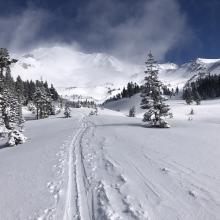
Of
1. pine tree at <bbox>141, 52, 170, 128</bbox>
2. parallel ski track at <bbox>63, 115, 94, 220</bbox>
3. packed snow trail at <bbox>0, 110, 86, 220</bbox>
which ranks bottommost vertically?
packed snow trail at <bbox>0, 110, 86, 220</bbox>

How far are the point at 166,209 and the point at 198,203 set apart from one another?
111 cm

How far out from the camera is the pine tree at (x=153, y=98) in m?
36.0

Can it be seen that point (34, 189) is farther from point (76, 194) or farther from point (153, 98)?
point (153, 98)

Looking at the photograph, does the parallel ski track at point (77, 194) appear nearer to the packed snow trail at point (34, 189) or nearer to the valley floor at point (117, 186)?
the valley floor at point (117, 186)

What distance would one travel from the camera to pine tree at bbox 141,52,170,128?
118 ft

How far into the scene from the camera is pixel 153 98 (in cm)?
3681

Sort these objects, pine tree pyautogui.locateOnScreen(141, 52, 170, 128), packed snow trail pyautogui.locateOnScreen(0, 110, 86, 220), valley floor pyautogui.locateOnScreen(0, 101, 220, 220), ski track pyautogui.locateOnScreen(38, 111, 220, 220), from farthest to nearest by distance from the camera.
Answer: pine tree pyautogui.locateOnScreen(141, 52, 170, 128), packed snow trail pyautogui.locateOnScreen(0, 110, 86, 220), valley floor pyautogui.locateOnScreen(0, 101, 220, 220), ski track pyautogui.locateOnScreen(38, 111, 220, 220)

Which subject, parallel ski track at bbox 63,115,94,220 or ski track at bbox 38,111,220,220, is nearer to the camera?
ski track at bbox 38,111,220,220

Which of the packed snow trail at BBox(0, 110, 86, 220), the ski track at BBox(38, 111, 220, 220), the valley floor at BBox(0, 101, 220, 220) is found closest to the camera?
the ski track at BBox(38, 111, 220, 220)

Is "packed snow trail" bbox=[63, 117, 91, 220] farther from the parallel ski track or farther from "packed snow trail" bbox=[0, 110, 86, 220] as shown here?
"packed snow trail" bbox=[0, 110, 86, 220]

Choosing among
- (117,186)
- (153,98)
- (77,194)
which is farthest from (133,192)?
(153,98)

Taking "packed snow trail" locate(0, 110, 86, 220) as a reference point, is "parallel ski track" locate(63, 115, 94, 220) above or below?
above

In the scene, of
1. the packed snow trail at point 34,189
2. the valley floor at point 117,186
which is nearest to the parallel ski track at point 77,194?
the valley floor at point 117,186

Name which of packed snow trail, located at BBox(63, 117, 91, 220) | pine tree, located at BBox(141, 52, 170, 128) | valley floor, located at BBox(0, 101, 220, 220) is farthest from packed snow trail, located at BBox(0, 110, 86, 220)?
pine tree, located at BBox(141, 52, 170, 128)
